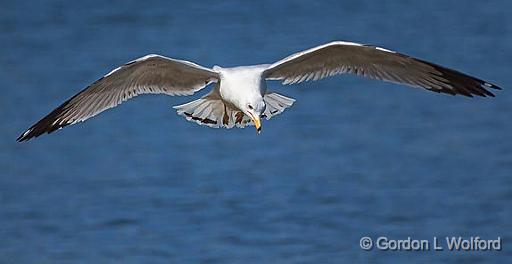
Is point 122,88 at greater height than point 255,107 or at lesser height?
greater

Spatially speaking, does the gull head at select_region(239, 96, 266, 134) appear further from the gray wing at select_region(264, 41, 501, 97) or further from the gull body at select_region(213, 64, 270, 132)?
the gray wing at select_region(264, 41, 501, 97)

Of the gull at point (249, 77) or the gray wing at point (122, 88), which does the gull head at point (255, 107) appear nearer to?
the gull at point (249, 77)

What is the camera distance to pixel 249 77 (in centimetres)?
744

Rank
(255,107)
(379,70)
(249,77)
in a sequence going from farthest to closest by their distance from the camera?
(379,70) → (249,77) → (255,107)

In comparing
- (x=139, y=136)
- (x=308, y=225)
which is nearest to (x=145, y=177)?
(x=139, y=136)

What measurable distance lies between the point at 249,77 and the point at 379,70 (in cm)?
77

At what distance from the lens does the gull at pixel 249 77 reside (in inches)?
293

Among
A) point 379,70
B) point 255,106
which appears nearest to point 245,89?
point 255,106

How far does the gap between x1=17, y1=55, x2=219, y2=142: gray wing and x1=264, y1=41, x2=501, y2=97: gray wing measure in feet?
1.50

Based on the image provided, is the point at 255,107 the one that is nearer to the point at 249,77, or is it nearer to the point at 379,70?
the point at 249,77

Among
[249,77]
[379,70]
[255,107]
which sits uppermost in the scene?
[379,70]

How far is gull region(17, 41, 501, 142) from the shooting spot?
24.4ft

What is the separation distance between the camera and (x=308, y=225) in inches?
377

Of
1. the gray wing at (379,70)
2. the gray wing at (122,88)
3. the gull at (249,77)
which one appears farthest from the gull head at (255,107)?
the gray wing at (122,88)
